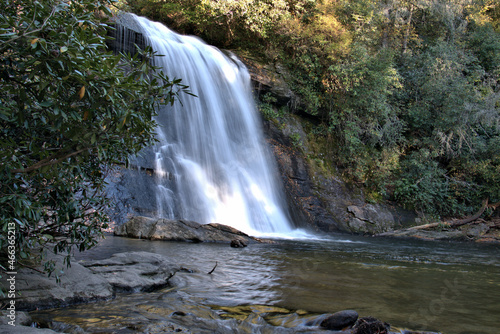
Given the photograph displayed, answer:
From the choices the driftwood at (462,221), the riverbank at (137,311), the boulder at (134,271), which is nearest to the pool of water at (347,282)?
the riverbank at (137,311)

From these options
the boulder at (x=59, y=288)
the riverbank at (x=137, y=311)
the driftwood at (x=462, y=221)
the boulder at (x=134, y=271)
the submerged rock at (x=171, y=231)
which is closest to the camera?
the riverbank at (x=137, y=311)

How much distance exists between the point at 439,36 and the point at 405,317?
899 inches

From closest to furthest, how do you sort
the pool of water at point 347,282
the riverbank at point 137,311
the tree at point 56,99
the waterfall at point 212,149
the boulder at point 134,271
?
the tree at point 56,99, the riverbank at point 137,311, the pool of water at point 347,282, the boulder at point 134,271, the waterfall at point 212,149

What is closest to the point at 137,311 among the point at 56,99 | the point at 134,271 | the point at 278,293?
the point at 134,271

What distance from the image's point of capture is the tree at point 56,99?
219cm

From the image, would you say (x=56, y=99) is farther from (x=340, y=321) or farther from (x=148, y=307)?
(x=340, y=321)

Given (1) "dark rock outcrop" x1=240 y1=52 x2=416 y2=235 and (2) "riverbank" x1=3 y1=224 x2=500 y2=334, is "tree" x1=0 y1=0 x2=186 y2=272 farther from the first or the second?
(1) "dark rock outcrop" x1=240 y1=52 x2=416 y2=235

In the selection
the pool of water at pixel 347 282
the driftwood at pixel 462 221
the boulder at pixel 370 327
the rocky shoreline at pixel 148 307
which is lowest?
the driftwood at pixel 462 221

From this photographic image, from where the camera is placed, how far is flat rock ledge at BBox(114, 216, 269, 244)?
28.3 feet

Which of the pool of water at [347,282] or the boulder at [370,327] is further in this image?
the pool of water at [347,282]

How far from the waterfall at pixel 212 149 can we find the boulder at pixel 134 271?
18.2 feet

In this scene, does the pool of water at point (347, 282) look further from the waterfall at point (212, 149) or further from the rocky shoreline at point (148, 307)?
the waterfall at point (212, 149)

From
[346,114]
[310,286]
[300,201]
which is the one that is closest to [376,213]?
[300,201]

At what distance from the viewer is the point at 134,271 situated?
4.57m
